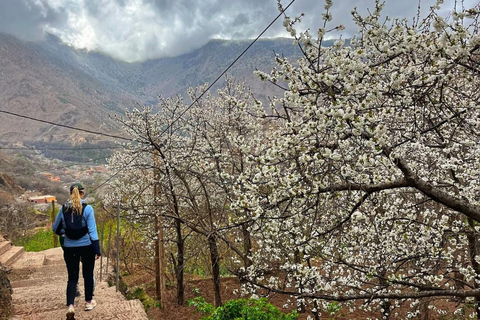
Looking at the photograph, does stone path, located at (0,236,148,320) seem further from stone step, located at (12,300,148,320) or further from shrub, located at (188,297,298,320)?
shrub, located at (188,297,298,320)

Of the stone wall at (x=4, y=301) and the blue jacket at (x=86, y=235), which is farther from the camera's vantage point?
the blue jacket at (x=86, y=235)

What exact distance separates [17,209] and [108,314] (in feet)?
85.3

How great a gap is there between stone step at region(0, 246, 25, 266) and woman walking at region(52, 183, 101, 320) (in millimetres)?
7451

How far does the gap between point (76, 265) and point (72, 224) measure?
2.08 feet

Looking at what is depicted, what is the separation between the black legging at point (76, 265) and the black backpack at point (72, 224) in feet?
0.65

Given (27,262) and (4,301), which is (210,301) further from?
(4,301)

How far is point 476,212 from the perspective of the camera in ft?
11.2

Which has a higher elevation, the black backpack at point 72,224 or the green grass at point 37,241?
the black backpack at point 72,224

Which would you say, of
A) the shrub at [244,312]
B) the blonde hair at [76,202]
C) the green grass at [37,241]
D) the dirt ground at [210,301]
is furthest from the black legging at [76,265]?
the green grass at [37,241]

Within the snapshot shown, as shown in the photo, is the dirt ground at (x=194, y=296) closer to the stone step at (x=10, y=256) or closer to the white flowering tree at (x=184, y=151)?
the white flowering tree at (x=184, y=151)

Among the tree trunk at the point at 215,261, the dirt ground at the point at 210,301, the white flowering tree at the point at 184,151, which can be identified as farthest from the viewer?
the dirt ground at the point at 210,301

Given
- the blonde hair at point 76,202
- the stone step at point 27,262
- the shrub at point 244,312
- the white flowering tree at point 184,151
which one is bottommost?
the shrub at point 244,312

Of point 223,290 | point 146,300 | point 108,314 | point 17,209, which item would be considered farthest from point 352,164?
point 17,209

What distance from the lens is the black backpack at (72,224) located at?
A: 437 cm
